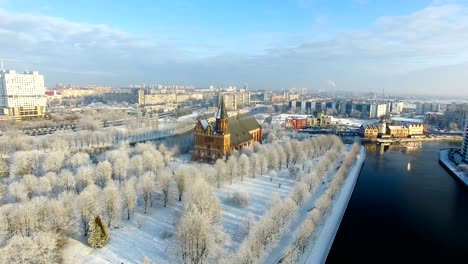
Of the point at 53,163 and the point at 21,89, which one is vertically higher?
the point at 21,89

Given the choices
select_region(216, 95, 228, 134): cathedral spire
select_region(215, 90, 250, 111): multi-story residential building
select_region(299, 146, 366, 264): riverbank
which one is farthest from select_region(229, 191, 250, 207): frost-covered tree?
select_region(215, 90, 250, 111): multi-story residential building

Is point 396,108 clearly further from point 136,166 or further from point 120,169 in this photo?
point 120,169

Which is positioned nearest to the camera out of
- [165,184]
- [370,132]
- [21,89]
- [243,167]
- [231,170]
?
[165,184]

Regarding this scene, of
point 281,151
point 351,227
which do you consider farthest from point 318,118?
point 351,227

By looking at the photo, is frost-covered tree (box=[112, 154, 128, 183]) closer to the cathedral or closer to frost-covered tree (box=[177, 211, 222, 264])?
the cathedral

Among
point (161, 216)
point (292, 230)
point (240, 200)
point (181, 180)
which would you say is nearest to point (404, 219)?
point (292, 230)

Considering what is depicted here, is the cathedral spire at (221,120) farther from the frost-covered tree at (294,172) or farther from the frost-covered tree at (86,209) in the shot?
the frost-covered tree at (86,209)

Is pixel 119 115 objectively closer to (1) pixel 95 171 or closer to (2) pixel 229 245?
(1) pixel 95 171
